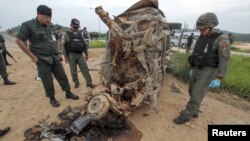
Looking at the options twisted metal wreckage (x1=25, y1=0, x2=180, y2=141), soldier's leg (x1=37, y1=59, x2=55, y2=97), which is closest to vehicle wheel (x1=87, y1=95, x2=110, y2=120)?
twisted metal wreckage (x1=25, y1=0, x2=180, y2=141)

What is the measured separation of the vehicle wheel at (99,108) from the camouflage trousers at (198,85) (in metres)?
1.59

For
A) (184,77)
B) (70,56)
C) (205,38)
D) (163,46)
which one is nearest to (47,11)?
(70,56)

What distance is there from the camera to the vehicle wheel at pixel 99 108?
10.2 feet

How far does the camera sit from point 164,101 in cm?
491

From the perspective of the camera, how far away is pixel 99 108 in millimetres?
3111

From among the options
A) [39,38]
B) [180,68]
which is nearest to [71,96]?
[39,38]

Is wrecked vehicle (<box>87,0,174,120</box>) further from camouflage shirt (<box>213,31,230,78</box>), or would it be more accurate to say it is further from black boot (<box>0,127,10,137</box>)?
black boot (<box>0,127,10,137</box>)

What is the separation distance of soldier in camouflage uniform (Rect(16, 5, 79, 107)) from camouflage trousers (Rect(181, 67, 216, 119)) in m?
2.67

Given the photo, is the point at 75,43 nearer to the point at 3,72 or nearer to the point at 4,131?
the point at 4,131

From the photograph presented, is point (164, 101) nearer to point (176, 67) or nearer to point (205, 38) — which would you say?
point (205, 38)

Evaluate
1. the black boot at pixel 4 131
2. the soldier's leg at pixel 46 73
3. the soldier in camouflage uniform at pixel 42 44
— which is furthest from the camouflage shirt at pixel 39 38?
the black boot at pixel 4 131

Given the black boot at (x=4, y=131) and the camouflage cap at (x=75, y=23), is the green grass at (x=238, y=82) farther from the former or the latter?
the black boot at (x=4, y=131)

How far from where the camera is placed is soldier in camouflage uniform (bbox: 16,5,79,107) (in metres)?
3.76

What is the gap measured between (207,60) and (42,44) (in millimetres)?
3021
